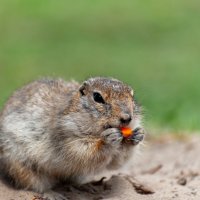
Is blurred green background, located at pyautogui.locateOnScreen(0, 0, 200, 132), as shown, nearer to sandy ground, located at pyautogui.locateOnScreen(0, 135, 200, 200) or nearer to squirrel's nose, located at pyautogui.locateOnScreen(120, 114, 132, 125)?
sandy ground, located at pyautogui.locateOnScreen(0, 135, 200, 200)

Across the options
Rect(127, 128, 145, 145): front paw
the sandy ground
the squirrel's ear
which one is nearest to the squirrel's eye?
the squirrel's ear

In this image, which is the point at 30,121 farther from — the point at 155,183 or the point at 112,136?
the point at 155,183

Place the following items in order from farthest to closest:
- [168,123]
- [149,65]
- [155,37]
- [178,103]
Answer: [155,37] → [149,65] → [178,103] → [168,123]

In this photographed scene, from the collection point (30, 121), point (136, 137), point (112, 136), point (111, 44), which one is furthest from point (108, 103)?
point (111, 44)

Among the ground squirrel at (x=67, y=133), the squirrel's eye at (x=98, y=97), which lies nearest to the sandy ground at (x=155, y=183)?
the ground squirrel at (x=67, y=133)

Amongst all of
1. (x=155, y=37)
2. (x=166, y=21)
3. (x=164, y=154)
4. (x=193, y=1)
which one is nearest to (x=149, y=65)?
(x=155, y=37)

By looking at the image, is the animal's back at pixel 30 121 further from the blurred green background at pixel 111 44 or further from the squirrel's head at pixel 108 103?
the blurred green background at pixel 111 44

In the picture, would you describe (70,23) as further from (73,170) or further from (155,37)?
(73,170)

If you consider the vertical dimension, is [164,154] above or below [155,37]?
below
